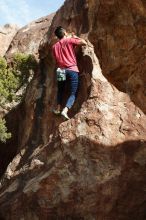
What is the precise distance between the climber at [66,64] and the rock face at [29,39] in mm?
6632

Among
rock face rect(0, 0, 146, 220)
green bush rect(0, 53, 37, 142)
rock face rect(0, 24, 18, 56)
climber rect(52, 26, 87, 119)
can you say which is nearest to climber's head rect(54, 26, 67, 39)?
climber rect(52, 26, 87, 119)

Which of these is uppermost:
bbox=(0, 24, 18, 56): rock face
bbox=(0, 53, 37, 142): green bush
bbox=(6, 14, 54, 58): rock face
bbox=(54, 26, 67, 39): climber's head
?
bbox=(54, 26, 67, 39): climber's head

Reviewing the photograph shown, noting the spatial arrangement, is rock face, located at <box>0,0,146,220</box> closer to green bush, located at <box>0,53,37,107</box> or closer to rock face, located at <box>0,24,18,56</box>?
green bush, located at <box>0,53,37,107</box>

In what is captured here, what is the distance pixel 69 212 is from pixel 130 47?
201 inches

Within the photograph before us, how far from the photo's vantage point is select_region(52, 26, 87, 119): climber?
13.5 meters

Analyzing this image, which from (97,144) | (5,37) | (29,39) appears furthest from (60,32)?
(5,37)

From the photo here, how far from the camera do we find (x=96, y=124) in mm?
12992

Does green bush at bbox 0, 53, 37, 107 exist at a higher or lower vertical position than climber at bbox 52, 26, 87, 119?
lower

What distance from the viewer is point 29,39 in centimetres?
2133

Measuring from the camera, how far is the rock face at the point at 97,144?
12.8m

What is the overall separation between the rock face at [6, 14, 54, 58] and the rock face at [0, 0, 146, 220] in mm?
6314

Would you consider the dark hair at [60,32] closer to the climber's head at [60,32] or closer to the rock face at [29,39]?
the climber's head at [60,32]

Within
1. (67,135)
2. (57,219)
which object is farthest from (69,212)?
(67,135)

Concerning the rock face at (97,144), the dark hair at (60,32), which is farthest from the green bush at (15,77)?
the dark hair at (60,32)
